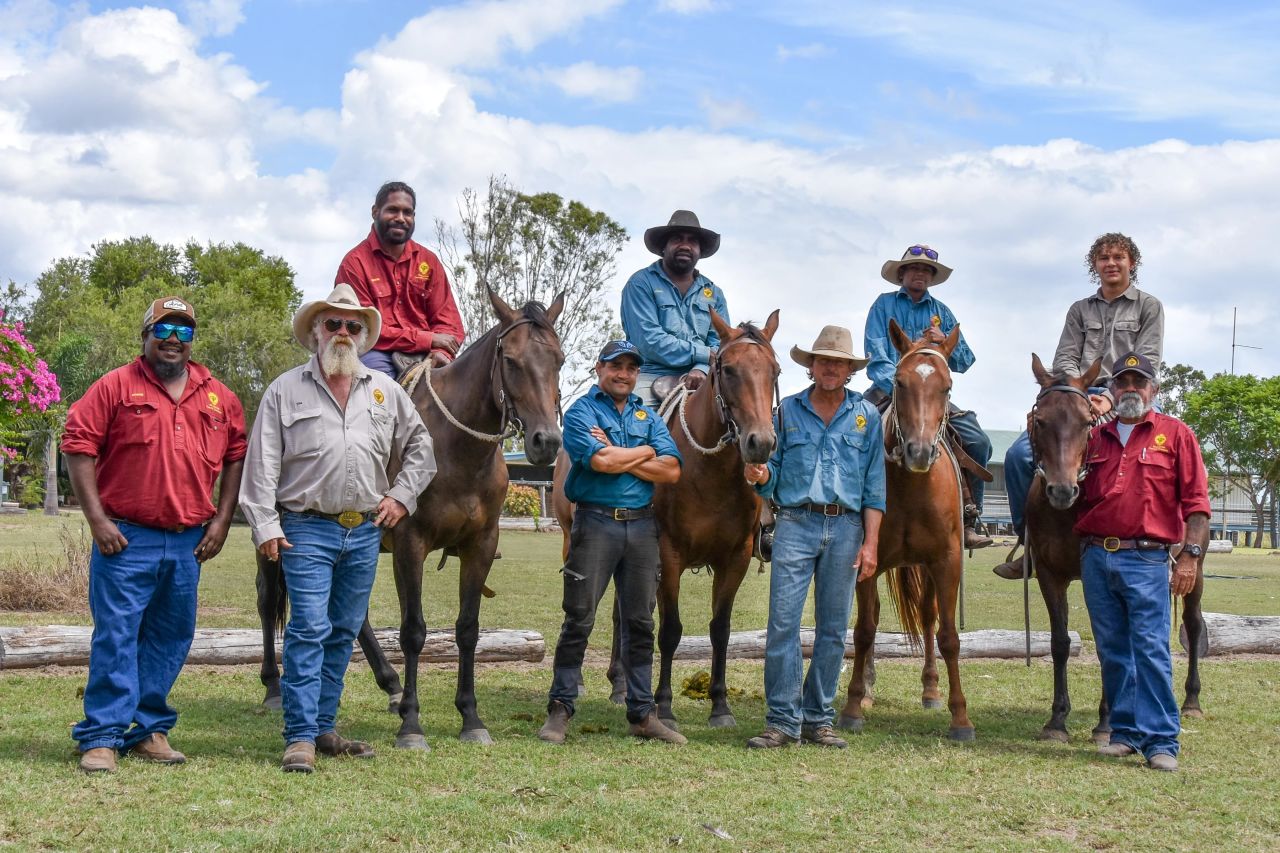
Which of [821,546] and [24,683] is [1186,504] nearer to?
[821,546]

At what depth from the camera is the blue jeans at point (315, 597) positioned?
20.4 feet

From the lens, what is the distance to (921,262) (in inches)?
356

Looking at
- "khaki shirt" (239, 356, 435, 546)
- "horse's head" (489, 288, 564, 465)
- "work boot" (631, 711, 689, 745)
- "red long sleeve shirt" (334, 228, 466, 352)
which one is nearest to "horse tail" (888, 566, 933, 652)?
"work boot" (631, 711, 689, 745)

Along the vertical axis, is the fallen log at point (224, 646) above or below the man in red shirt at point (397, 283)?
below

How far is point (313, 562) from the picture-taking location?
6.25 metres

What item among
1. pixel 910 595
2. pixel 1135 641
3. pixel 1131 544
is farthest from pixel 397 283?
pixel 1135 641

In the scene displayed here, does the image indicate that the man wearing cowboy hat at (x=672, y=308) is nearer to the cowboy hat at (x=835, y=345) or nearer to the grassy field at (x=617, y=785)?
the cowboy hat at (x=835, y=345)

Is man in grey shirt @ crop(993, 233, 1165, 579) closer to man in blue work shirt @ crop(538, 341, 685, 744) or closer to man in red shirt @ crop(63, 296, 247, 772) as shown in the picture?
man in blue work shirt @ crop(538, 341, 685, 744)

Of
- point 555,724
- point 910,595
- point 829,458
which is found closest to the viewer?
point 829,458

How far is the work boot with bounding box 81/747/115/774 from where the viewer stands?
598 centimetres

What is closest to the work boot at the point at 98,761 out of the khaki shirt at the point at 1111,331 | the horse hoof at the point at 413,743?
the horse hoof at the point at 413,743

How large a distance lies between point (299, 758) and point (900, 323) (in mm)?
5357

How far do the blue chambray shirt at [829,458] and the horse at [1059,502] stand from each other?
41.5 inches

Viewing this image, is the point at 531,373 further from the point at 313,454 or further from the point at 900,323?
the point at 900,323
